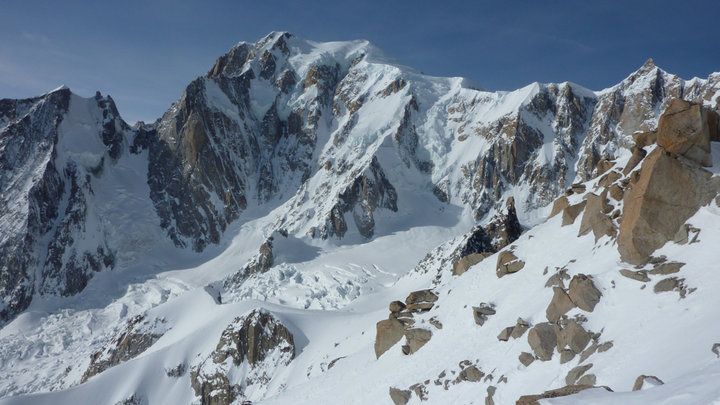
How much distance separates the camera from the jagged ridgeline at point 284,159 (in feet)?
385

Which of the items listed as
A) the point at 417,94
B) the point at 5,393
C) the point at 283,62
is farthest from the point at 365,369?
the point at 283,62

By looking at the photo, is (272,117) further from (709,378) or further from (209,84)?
(709,378)

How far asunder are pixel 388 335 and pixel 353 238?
91.8 metres

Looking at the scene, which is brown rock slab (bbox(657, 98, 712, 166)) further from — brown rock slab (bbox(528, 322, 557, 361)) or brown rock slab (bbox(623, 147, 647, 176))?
brown rock slab (bbox(528, 322, 557, 361))

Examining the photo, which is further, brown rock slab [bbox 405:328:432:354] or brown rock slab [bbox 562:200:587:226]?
brown rock slab [bbox 405:328:432:354]

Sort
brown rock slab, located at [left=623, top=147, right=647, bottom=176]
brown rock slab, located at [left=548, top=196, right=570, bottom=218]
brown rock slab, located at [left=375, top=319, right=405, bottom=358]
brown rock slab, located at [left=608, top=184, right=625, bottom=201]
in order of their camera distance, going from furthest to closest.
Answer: brown rock slab, located at [left=375, top=319, right=405, bottom=358]
brown rock slab, located at [left=548, top=196, right=570, bottom=218]
brown rock slab, located at [left=623, top=147, right=647, bottom=176]
brown rock slab, located at [left=608, top=184, right=625, bottom=201]

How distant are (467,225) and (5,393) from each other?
10080 cm

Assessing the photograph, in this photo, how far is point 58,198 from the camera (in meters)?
121

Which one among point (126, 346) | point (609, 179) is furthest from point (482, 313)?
point (126, 346)

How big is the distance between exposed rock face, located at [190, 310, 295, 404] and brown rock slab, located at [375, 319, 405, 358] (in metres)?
39.0

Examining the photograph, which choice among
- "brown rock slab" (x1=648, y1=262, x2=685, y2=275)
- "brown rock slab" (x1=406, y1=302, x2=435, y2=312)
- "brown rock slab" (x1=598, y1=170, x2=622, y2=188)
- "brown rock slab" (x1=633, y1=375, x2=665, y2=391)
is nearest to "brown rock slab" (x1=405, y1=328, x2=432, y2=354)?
"brown rock slab" (x1=406, y1=302, x2=435, y2=312)

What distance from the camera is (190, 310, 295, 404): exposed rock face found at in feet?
220

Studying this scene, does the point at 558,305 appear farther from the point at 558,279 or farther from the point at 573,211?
the point at 573,211

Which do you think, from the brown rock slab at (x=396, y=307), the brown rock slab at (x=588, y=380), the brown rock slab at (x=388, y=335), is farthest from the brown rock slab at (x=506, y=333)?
the brown rock slab at (x=396, y=307)
